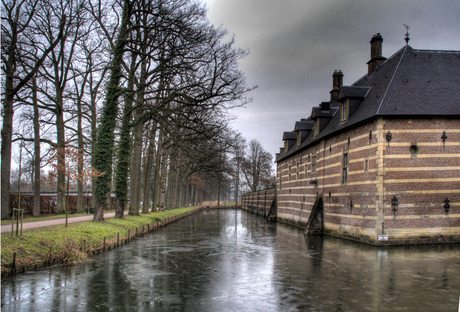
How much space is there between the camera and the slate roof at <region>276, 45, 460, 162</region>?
15.3 m

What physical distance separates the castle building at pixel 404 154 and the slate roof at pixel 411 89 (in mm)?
40

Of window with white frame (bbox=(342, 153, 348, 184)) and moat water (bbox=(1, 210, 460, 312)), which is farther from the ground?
window with white frame (bbox=(342, 153, 348, 184))

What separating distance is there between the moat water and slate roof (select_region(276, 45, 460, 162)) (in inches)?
231

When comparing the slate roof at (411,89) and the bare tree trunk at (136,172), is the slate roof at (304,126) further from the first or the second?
the bare tree trunk at (136,172)

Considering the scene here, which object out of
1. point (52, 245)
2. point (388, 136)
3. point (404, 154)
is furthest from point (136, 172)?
point (404, 154)

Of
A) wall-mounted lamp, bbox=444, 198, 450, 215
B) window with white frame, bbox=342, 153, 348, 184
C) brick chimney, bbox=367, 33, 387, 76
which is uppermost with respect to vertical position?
brick chimney, bbox=367, 33, 387, 76

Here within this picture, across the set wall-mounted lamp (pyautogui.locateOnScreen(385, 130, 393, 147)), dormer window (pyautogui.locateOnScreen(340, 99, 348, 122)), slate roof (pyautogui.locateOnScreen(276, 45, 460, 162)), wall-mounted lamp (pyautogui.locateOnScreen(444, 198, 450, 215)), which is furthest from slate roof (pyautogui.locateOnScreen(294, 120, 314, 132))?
wall-mounted lamp (pyautogui.locateOnScreen(444, 198, 450, 215))

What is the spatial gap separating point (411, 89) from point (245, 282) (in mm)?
12526

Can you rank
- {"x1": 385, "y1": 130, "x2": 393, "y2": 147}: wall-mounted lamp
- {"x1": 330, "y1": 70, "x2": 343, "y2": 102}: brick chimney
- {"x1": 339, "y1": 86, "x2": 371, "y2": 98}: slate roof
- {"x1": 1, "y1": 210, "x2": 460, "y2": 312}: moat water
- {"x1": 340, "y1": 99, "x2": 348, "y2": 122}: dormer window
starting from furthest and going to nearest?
{"x1": 330, "y1": 70, "x2": 343, "y2": 102}: brick chimney
{"x1": 340, "y1": 99, "x2": 348, "y2": 122}: dormer window
{"x1": 339, "y1": 86, "x2": 371, "y2": 98}: slate roof
{"x1": 385, "y1": 130, "x2": 393, "y2": 147}: wall-mounted lamp
{"x1": 1, "y1": 210, "x2": 460, "y2": 312}: moat water

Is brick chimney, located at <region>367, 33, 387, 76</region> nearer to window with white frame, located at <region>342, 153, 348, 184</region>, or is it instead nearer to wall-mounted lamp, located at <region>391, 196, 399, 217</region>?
window with white frame, located at <region>342, 153, 348, 184</region>

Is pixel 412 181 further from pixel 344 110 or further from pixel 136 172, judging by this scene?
pixel 136 172

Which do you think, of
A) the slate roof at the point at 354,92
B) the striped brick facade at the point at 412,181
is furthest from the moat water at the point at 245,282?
the slate roof at the point at 354,92

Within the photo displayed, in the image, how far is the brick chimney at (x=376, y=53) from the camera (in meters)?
21.9

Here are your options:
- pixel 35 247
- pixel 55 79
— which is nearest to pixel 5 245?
pixel 35 247
